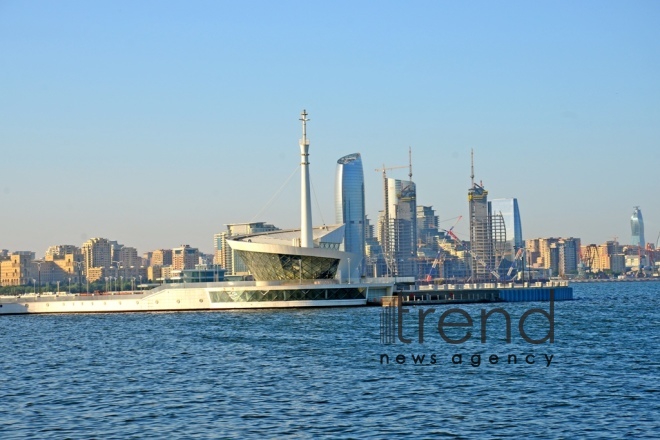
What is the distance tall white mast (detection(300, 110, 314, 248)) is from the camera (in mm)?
124375

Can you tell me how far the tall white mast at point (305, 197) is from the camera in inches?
4897

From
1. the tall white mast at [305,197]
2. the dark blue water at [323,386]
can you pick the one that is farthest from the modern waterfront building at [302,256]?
the dark blue water at [323,386]

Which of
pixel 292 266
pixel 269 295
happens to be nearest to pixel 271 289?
pixel 269 295

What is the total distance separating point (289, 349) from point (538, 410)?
28.8m

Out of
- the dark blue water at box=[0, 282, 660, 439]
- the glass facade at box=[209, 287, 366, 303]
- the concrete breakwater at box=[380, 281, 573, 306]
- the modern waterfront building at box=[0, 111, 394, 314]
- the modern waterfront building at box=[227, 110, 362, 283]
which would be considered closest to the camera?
the dark blue water at box=[0, 282, 660, 439]

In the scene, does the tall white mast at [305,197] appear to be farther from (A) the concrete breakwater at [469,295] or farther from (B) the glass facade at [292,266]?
(A) the concrete breakwater at [469,295]

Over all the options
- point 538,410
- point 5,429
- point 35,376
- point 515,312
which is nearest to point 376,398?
point 538,410

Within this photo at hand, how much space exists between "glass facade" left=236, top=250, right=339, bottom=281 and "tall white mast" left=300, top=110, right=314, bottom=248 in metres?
2.41

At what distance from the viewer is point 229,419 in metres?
38.4

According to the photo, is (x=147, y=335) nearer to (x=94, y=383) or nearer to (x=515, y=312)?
(x=94, y=383)

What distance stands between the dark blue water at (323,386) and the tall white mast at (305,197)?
143ft

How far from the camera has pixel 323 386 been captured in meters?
46.8

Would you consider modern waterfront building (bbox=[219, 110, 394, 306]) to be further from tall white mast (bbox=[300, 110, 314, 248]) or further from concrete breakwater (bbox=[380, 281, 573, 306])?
concrete breakwater (bbox=[380, 281, 573, 306])

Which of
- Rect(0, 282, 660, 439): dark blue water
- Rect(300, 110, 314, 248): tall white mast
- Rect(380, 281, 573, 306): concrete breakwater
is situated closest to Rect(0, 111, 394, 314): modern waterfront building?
Rect(300, 110, 314, 248): tall white mast
